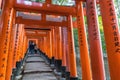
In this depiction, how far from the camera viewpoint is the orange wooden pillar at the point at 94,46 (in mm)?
3494

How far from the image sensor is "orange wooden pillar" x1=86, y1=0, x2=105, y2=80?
3.49 metres

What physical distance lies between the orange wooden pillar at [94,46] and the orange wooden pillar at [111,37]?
630 millimetres

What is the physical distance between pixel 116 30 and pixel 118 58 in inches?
16.6

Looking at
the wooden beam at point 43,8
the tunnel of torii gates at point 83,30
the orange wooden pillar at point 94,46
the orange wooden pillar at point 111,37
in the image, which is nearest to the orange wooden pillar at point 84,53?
the tunnel of torii gates at point 83,30

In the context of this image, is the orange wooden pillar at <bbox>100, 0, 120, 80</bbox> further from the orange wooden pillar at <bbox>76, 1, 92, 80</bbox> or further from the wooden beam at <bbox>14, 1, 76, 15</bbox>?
the wooden beam at <bbox>14, 1, 76, 15</bbox>

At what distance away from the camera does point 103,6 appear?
9.86 feet

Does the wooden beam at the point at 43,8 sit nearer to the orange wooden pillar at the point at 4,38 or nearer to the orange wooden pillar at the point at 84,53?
the orange wooden pillar at the point at 4,38

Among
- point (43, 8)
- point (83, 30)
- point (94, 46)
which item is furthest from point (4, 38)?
point (94, 46)

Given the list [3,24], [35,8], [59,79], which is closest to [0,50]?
[3,24]

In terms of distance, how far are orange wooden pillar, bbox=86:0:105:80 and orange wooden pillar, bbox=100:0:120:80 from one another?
63 cm

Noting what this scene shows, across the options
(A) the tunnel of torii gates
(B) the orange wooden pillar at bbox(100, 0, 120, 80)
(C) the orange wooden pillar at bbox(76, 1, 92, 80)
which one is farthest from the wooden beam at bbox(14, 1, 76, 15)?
(B) the orange wooden pillar at bbox(100, 0, 120, 80)

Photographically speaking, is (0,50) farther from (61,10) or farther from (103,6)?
(103,6)

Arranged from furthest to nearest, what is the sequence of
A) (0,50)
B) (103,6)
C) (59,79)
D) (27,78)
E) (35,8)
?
(27,78), (59,79), (35,8), (0,50), (103,6)

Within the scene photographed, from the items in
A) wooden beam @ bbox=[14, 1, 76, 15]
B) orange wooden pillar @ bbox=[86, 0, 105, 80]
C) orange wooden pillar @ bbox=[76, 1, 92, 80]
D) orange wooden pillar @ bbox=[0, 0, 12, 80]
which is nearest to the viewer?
orange wooden pillar @ bbox=[86, 0, 105, 80]
